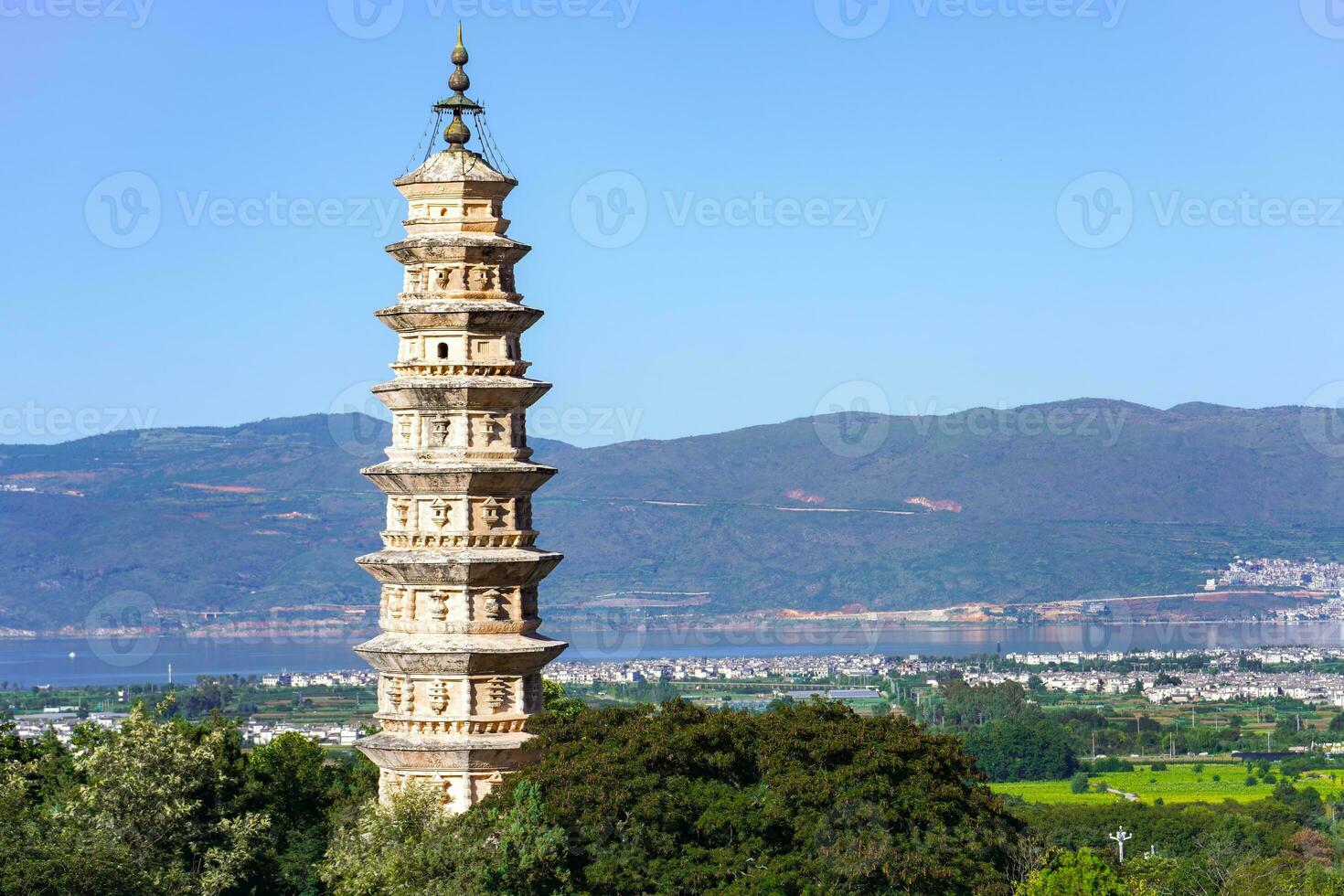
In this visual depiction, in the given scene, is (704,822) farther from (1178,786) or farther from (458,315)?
(1178,786)

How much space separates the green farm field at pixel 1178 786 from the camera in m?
106

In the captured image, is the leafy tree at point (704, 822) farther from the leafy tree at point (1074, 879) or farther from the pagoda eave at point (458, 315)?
the pagoda eave at point (458, 315)

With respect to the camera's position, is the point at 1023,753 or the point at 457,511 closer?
the point at 457,511

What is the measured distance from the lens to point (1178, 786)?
118625 millimetres

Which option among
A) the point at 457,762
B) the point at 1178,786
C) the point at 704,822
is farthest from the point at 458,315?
the point at 1178,786

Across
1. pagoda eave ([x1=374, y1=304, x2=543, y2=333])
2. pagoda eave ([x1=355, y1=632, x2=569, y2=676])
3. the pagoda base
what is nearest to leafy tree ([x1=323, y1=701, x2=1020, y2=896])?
the pagoda base

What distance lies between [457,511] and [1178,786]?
91709mm

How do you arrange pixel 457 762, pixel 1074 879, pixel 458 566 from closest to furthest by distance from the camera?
pixel 1074 879
pixel 457 762
pixel 458 566

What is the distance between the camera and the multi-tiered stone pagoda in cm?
3291

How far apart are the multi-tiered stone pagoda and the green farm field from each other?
2586 inches

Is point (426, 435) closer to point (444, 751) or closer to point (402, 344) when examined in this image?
point (402, 344)

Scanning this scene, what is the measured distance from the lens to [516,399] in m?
33.3

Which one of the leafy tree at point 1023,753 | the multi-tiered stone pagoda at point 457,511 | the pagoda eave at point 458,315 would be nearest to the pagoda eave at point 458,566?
the multi-tiered stone pagoda at point 457,511

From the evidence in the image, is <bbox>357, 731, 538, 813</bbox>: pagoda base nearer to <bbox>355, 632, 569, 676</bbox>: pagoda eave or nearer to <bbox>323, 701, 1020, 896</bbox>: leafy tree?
<bbox>323, 701, 1020, 896</bbox>: leafy tree
